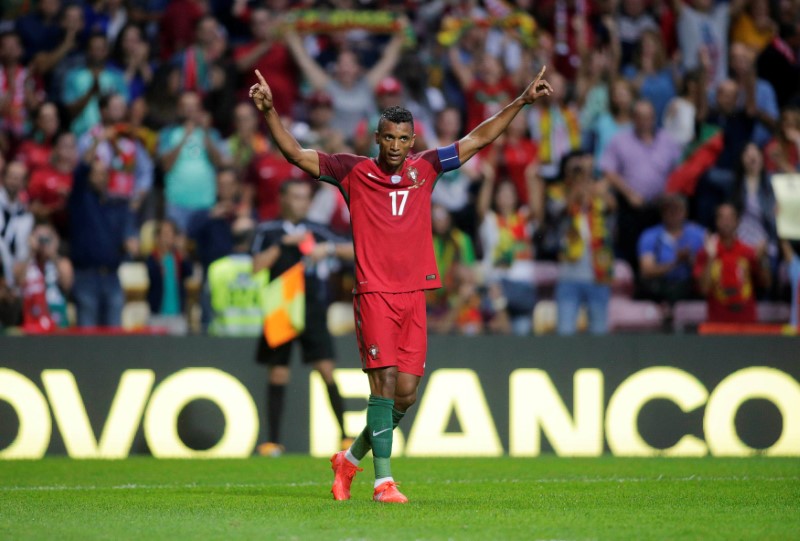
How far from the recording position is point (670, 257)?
42.8 ft

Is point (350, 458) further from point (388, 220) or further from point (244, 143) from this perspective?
point (244, 143)

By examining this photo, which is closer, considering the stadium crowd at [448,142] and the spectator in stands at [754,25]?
the stadium crowd at [448,142]

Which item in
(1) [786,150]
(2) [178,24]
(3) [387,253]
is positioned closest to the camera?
(3) [387,253]

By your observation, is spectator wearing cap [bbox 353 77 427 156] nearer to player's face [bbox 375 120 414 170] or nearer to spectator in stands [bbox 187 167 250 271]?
spectator in stands [bbox 187 167 250 271]

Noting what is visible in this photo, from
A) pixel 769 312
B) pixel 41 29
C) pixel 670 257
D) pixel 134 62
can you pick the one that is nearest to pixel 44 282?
pixel 134 62

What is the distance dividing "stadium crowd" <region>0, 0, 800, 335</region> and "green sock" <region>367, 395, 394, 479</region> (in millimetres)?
5242

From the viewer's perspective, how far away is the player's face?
713 centimetres

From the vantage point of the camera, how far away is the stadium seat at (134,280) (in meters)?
12.8

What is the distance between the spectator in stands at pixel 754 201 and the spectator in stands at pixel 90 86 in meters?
6.75

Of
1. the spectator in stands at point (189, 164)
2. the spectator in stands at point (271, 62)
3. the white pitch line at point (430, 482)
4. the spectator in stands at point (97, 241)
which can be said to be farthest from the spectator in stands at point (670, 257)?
the spectator in stands at point (97, 241)

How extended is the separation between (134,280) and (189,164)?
140 cm

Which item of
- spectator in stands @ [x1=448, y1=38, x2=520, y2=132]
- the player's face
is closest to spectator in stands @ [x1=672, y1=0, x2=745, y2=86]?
spectator in stands @ [x1=448, y1=38, x2=520, y2=132]

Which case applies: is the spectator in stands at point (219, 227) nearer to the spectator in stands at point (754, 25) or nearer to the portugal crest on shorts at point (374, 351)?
the portugal crest on shorts at point (374, 351)

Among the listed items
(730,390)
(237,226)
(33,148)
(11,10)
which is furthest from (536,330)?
(11,10)
